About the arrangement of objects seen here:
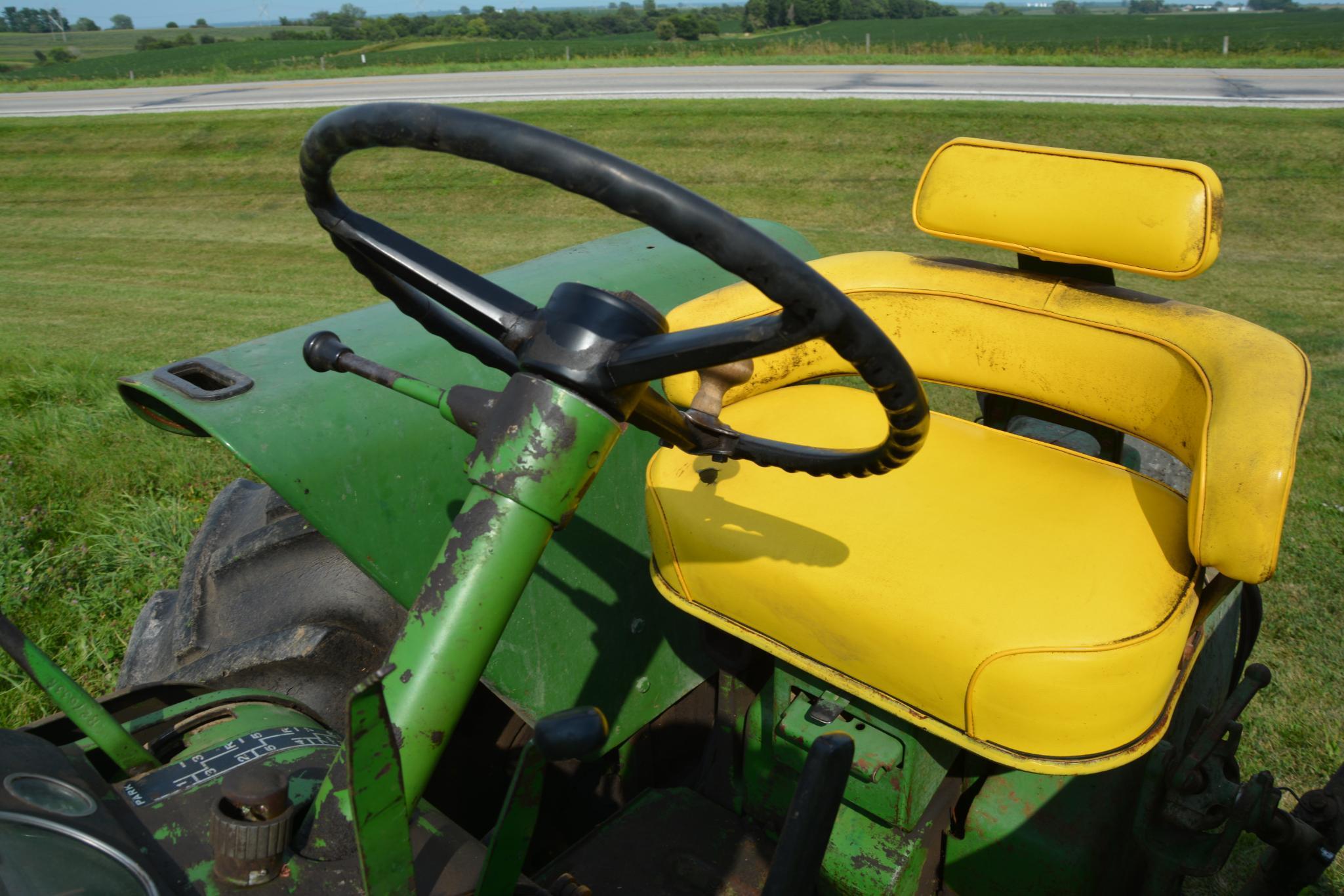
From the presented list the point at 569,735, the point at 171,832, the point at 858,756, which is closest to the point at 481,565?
the point at 569,735

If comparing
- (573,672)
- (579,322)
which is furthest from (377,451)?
(579,322)

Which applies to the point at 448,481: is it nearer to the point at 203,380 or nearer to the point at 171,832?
the point at 203,380

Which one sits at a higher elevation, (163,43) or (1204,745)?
(163,43)

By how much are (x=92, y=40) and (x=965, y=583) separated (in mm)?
68191

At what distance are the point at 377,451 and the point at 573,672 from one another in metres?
0.45

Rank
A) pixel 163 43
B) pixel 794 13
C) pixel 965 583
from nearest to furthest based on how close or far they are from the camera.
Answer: pixel 965 583 → pixel 794 13 → pixel 163 43

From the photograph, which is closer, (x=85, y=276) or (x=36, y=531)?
(x=36, y=531)

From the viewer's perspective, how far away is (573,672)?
148cm

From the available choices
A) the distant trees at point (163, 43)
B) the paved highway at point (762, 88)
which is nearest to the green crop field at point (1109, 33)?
the paved highway at point (762, 88)

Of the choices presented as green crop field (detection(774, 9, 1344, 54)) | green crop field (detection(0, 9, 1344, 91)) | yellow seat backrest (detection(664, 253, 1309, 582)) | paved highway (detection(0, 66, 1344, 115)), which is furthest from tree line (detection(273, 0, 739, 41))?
yellow seat backrest (detection(664, 253, 1309, 582))

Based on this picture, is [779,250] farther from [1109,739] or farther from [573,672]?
[573,672]

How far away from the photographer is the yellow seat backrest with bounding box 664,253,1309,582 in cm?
117

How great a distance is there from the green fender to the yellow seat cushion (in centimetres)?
12

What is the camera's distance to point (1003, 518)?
1368 millimetres
